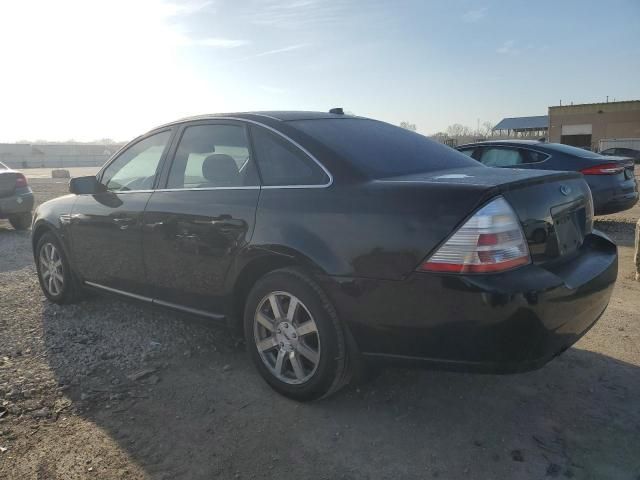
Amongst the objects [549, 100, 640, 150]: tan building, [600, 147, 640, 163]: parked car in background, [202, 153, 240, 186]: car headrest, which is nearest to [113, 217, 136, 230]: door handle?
[202, 153, 240, 186]: car headrest

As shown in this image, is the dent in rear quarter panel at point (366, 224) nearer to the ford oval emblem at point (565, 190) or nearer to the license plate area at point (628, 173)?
the ford oval emblem at point (565, 190)

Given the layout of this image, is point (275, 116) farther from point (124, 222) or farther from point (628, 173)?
point (628, 173)

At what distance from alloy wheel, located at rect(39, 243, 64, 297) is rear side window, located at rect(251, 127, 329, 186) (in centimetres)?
262

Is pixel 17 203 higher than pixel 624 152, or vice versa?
pixel 624 152

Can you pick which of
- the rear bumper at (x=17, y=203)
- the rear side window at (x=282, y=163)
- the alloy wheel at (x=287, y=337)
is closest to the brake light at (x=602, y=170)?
the rear side window at (x=282, y=163)

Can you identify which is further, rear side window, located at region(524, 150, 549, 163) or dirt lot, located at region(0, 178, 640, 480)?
rear side window, located at region(524, 150, 549, 163)

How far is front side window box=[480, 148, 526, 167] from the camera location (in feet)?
27.3

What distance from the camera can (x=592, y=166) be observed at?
7.99 m

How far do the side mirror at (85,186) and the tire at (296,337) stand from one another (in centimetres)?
204

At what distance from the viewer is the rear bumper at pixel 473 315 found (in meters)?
2.38

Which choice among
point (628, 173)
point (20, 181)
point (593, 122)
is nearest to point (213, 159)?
point (628, 173)

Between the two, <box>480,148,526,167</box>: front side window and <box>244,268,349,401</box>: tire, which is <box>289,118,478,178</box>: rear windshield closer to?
<box>244,268,349,401</box>: tire

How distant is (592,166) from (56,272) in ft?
24.1

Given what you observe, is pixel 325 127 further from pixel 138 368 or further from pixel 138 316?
pixel 138 316
